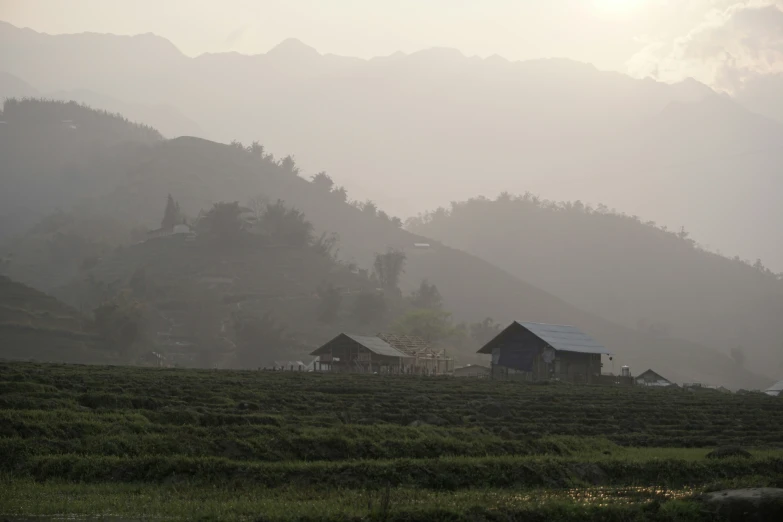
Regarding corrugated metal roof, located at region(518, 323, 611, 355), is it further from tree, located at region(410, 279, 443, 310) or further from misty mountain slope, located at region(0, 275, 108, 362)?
tree, located at region(410, 279, 443, 310)

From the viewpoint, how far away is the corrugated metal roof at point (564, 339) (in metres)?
68.7

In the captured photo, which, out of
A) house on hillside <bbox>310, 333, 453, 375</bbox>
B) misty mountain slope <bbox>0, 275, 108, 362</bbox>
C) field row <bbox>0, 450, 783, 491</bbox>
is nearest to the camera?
field row <bbox>0, 450, 783, 491</bbox>

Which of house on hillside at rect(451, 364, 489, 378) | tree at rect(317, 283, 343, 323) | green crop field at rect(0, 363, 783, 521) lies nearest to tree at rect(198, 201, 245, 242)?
tree at rect(317, 283, 343, 323)

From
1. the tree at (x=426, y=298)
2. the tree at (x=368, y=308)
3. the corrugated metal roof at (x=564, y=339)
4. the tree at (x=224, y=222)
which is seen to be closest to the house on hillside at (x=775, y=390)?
the corrugated metal roof at (x=564, y=339)

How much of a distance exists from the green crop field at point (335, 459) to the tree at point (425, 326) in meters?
79.9

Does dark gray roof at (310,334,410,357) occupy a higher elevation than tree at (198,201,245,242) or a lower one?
lower

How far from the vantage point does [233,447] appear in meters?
22.5

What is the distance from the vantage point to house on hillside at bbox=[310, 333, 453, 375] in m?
76.8

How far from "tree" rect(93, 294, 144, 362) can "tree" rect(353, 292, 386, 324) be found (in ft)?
109

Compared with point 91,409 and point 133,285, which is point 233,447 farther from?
point 133,285

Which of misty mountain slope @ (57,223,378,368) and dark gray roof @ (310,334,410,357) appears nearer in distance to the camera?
dark gray roof @ (310,334,410,357)

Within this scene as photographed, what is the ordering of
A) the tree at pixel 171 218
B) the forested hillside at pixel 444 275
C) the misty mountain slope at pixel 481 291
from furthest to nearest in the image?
the misty mountain slope at pixel 481 291 → the tree at pixel 171 218 → the forested hillside at pixel 444 275

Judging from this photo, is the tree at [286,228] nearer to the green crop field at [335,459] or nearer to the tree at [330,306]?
the tree at [330,306]

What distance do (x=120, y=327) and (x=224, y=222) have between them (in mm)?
45308
